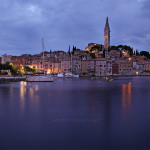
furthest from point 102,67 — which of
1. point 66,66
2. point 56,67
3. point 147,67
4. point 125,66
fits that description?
point 147,67

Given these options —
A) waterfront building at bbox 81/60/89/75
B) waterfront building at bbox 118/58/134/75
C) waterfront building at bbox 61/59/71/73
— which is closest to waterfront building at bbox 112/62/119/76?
waterfront building at bbox 118/58/134/75

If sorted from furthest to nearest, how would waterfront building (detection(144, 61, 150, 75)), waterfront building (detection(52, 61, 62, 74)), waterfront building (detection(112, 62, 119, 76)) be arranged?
1. waterfront building (detection(144, 61, 150, 75))
2. waterfront building (detection(112, 62, 119, 76))
3. waterfront building (detection(52, 61, 62, 74))

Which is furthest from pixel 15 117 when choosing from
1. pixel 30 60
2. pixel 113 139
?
pixel 30 60

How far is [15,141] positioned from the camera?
7.88 metres

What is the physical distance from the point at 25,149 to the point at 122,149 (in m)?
3.12

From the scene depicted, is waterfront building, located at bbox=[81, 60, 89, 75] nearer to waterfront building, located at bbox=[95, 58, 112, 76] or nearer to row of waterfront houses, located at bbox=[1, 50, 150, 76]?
row of waterfront houses, located at bbox=[1, 50, 150, 76]

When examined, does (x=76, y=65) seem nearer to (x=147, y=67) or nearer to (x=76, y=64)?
(x=76, y=64)

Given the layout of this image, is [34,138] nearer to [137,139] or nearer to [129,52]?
[137,139]

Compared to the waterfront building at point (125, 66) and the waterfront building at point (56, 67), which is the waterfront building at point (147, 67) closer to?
the waterfront building at point (125, 66)

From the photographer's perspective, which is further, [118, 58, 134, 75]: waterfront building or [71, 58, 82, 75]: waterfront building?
[118, 58, 134, 75]: waterfront building

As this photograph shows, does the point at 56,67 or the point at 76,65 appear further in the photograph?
the point at 76,65

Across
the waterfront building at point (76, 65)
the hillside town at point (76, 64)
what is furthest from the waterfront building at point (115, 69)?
the waterfront building at point (76, 65)

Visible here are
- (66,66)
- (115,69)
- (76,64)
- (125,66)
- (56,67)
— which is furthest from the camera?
(125,66)

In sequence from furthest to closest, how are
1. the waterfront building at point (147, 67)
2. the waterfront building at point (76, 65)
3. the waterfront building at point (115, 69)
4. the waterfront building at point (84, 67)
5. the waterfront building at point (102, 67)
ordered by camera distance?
the waterfront building at point (147, 67)
the waterfront building at point (115, 69)
the waterfront building at point (84, 67)
the waterfront building at point (102, 67)
the waterfront building at point (76, 65)
